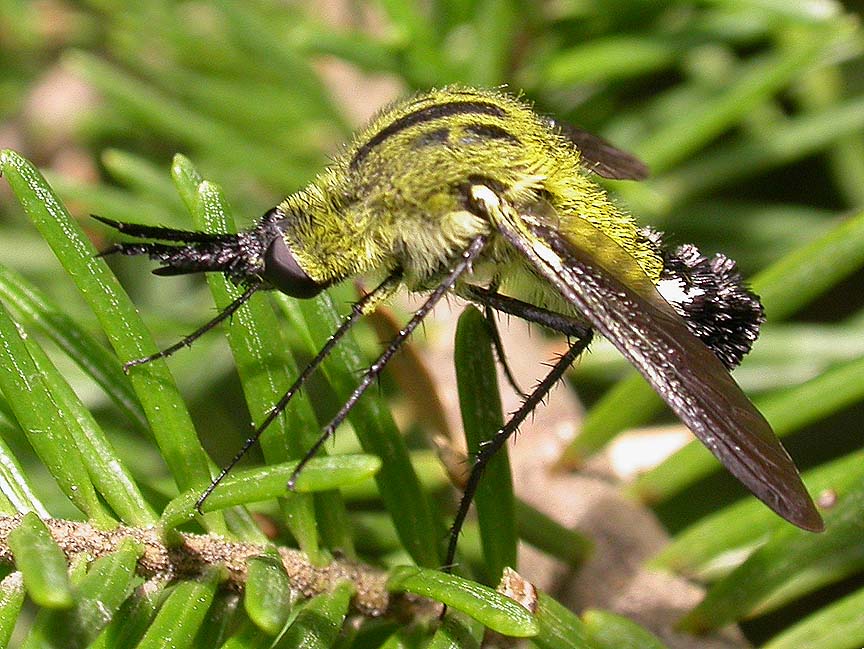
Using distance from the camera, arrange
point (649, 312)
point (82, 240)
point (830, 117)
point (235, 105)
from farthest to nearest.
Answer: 1. point (235, 105)
2. point (830, 117)
3. point (649, 312)
4. point (82, 240)

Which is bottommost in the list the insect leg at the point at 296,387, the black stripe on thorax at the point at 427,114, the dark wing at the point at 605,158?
the insect leg at the point at 296,387

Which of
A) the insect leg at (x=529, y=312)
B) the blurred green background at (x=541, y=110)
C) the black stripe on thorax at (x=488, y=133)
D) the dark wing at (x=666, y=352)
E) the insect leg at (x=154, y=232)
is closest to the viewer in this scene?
the dark wing at (x=666, y=352)

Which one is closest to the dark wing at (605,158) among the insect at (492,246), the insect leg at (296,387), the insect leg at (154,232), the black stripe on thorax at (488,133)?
the insect at (492,246)

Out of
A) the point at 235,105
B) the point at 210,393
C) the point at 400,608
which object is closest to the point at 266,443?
the point at 400,608

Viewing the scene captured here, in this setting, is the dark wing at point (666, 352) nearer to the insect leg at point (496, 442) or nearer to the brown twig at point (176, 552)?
the insect leg at point (496, 442)

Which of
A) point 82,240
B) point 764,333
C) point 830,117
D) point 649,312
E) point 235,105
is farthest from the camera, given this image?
point 235,105

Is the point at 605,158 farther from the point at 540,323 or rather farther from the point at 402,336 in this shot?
the point at 402,336

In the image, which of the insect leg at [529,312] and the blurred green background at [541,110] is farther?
the blurred green background at [541,110]

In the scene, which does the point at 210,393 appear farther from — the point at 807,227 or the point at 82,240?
the point at 807,227

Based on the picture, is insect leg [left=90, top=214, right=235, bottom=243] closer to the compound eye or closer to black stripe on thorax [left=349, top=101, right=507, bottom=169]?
the compound eye
